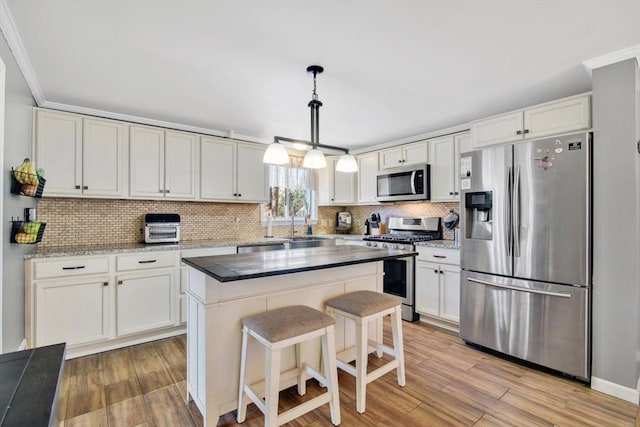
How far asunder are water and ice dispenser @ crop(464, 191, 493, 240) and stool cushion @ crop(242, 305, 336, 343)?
183cm

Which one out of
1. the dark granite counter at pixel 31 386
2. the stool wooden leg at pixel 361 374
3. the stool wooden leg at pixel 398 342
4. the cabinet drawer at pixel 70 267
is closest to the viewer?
the dark granite counter at pixel 31 386

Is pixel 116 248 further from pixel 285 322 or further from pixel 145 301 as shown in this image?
pixel 285 322

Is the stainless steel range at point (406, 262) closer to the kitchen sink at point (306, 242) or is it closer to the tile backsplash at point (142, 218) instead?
the tile backsplash at point (142, 218)

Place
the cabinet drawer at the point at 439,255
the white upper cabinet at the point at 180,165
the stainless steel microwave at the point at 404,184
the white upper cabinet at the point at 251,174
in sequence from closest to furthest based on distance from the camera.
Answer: the cabinet drawer at the point at 439,255, the white upper cabinet at the point at 180,165, the stainless steel microwave at the point at 404,184, the white upper cabinet at the point at 251,174

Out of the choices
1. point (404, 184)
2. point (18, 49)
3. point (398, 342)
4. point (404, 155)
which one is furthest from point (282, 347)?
point (404, 155)

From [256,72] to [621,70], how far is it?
8.52 feet

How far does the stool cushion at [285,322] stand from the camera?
5.39 feet

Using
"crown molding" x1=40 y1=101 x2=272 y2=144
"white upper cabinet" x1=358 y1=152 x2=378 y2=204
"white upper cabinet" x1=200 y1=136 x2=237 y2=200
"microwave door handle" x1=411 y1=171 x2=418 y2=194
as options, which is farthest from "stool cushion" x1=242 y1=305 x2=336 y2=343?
"white upper cabinet" x1=358 y1=152 x2=378 y2=204

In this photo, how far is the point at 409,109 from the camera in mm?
3217

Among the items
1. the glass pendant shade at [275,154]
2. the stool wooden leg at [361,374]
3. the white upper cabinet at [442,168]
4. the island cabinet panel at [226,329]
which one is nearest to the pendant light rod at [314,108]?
the glass pendant shade at [275,154]

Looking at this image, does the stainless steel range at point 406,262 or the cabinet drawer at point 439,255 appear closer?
the cabinet drawer at point 439,255

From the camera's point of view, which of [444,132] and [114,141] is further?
[444,132]

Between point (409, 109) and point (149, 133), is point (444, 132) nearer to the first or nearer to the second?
point (409, 109)

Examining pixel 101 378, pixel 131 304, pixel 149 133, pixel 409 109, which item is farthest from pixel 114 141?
pixel 409 109
